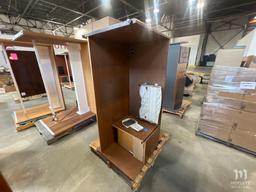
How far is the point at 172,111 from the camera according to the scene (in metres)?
2.99

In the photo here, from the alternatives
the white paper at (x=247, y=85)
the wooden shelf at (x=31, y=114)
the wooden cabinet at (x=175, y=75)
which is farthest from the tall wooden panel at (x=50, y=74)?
the white paper at (x=247, y=85)

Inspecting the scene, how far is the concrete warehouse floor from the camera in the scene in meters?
1.34

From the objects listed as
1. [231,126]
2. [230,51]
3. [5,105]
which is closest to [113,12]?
[230,51]

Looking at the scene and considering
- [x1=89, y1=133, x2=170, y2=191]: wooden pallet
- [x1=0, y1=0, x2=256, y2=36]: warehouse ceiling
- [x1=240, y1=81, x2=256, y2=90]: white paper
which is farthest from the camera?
[x1=0, y1=0, x2=256, y2=36]: warehouse ceiling

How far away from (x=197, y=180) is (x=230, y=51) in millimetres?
2475

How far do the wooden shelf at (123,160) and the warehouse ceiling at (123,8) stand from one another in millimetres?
5043

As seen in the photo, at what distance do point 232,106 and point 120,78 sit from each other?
1.86m

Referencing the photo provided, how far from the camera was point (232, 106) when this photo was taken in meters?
1.77

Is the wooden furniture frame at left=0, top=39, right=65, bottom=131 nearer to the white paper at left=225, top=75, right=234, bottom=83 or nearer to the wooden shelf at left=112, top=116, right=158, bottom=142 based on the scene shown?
the wooden shelf at left=112, top=116, right=158, bottom=142

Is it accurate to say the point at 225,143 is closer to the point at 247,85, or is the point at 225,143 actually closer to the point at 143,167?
the point at 247,85

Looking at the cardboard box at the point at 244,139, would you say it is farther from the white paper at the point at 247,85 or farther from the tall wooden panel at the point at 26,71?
the tall wooden panel at the point at 26,71

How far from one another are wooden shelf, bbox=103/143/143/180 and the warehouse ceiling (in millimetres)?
5043

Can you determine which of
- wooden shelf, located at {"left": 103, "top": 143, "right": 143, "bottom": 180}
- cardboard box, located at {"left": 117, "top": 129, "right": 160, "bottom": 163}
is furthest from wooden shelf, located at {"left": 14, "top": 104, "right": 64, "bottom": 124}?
cardboard box, located at {"left": 117, "top": 129, "right": 160, "bottom": 163}

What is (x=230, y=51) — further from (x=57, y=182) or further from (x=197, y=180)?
(x=57, y=182)
